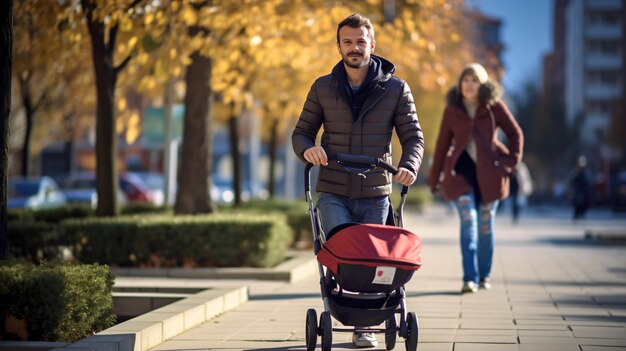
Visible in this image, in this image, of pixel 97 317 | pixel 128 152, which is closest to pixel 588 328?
pixel 97 317

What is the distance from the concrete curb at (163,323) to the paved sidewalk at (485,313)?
84mm

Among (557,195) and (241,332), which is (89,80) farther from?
(557,195)

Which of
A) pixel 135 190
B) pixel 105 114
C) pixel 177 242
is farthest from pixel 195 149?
pixel 135 190

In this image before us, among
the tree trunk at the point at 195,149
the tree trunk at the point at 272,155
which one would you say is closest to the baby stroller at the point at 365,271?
the tree trunk at the point at 195,149

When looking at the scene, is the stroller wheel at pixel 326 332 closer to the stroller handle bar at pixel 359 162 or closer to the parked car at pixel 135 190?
the stroller handle bar at pixel 359 162

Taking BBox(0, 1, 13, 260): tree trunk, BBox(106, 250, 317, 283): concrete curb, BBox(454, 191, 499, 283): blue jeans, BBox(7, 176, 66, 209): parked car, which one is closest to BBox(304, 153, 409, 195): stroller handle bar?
BBox(0, 1, 13, 260): tree trunk

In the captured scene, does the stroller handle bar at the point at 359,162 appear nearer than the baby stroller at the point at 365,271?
No

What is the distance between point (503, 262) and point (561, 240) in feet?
22.4

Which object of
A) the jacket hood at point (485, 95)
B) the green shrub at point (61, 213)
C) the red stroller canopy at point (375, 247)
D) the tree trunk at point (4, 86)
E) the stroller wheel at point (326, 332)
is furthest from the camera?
the green shrub at point (61, 213)

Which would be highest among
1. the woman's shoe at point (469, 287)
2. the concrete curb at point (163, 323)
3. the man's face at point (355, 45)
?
the man's face at point (355, 45)

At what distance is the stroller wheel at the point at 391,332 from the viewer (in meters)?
6.75

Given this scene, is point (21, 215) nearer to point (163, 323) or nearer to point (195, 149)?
point (195, 149)

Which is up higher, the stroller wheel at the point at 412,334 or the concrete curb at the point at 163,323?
the stroller wheel at the point at 412,334

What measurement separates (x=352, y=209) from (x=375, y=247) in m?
0.72
